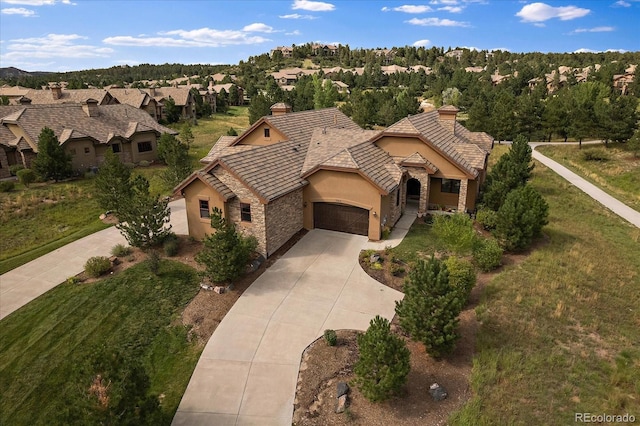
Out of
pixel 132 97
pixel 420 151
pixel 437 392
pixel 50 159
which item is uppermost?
pixel 132 97

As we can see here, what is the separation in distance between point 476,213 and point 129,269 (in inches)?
870

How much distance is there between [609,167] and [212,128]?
60602mm

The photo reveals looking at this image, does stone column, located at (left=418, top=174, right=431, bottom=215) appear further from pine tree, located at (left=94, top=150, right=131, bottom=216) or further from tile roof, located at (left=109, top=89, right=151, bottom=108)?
tile roof, located at (left=109, top=89, right=151, bottom=108)

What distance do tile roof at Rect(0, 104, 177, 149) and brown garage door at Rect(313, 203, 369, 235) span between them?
2975 centimetres

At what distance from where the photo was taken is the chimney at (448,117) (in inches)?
1236

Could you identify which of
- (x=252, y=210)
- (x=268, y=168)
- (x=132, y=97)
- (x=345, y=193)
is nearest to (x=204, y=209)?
(x=252, y=210)

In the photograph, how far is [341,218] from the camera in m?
25.3

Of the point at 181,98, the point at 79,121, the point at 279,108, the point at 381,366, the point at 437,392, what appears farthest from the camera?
the point at 181,98

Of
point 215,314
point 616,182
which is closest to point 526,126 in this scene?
point 616,182

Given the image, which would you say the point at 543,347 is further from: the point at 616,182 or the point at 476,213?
the point at 616,182

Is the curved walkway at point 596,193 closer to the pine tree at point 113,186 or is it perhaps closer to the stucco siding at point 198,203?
the stucco siding at point 198,203

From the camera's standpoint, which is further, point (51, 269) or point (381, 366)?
point (51, 269)

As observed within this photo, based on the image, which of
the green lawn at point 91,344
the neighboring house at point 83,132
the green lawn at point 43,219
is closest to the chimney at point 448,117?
the green lawn at point 91,344

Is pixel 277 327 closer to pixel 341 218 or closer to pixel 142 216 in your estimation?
pixel 341 218
